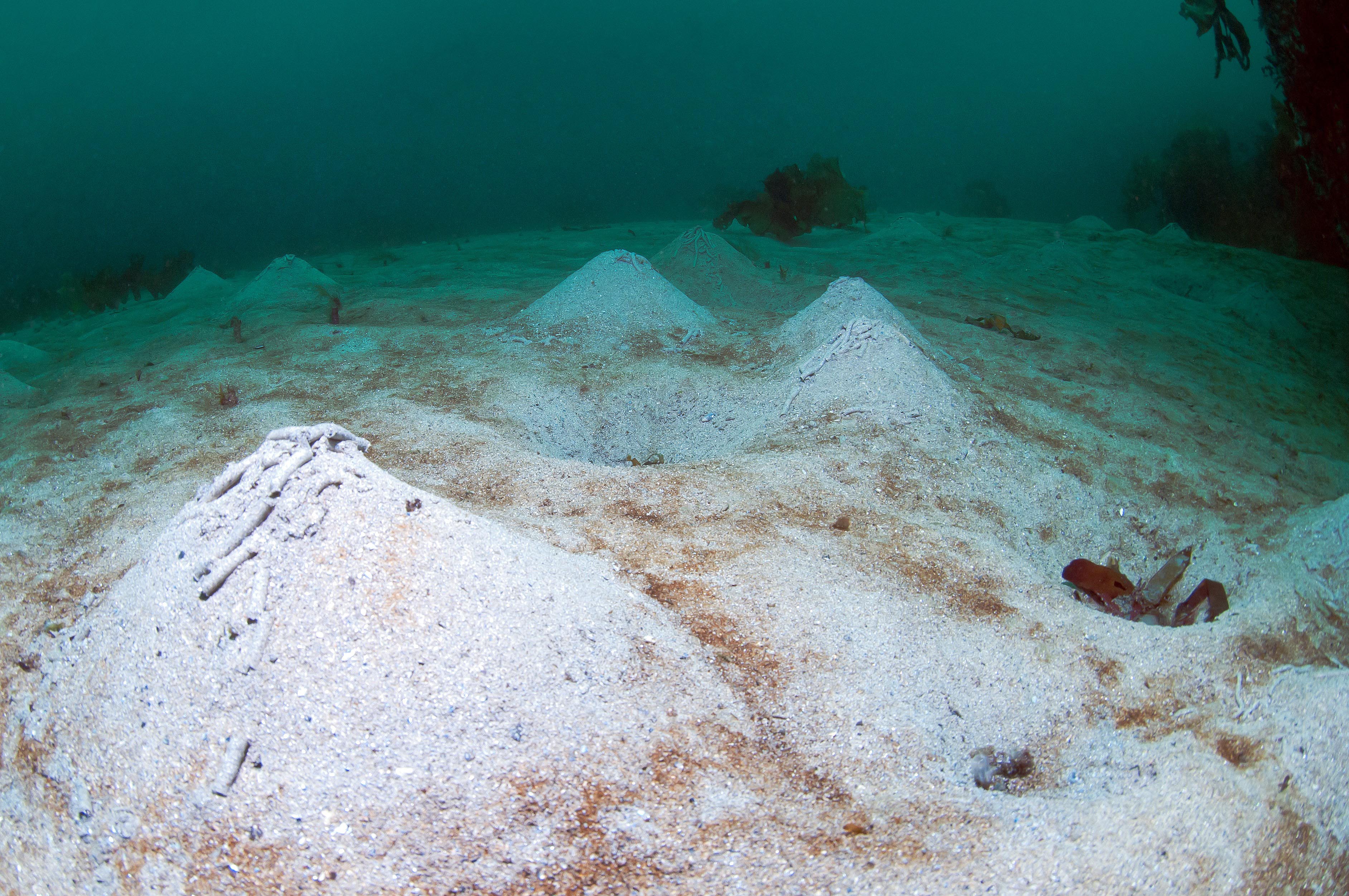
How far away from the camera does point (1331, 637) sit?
2.25m

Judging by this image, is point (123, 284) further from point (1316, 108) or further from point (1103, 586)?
point (1316, 108)

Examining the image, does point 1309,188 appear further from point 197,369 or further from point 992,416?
point 197,369

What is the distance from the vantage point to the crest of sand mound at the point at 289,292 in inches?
259

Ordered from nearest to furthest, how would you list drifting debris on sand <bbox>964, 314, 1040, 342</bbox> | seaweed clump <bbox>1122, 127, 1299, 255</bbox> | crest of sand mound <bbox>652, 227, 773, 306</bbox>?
drifting debris on sand <bbox>964, 314, 1040, 342</bbox> → crest of sand mound <bbox>652, 227, 773, 306</bbox> → seaweed clump <bbox>1122, 127, 1299, 255</bbox>

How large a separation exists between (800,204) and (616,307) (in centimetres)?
750

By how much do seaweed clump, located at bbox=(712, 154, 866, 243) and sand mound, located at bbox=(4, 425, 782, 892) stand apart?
1082 centimetres

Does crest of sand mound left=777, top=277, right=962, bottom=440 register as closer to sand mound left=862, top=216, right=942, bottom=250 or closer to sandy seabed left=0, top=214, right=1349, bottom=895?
sandy seabed left=0, top=214, right=1349, bottom=895

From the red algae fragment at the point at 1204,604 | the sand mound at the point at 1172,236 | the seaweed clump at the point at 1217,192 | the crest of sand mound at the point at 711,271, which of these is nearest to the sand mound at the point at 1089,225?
the sand mound at the point at 1172,236

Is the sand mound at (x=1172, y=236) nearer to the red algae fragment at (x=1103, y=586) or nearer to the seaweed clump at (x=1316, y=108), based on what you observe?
the seaweed clump at (x=1316, y=108)

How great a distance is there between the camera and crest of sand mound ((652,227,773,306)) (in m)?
7.28

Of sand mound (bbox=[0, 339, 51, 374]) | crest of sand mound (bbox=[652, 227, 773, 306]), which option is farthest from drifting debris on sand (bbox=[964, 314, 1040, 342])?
sand mound (bbox=[0, 339, 51, 374])

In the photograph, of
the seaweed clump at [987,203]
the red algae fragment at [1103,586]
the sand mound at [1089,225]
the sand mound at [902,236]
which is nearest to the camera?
the red algae fragment at [1103,586]

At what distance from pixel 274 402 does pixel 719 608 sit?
3534 millimetres

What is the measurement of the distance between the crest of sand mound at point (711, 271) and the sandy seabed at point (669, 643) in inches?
128
